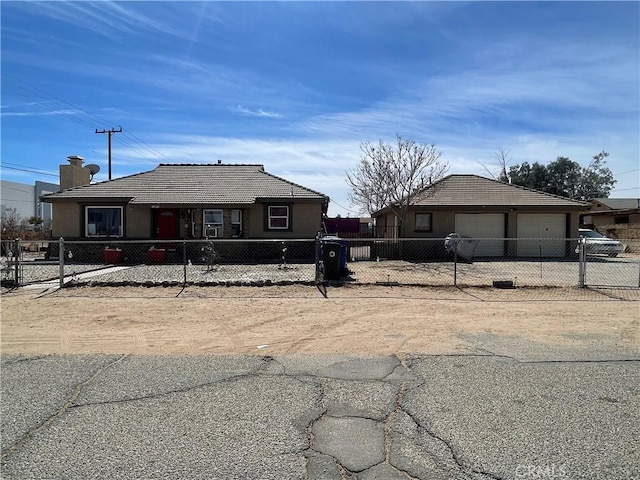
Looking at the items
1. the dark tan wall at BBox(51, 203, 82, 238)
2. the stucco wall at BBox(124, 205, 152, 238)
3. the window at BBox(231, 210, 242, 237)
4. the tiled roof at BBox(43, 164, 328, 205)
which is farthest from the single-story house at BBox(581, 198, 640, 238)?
the dark tan wall at BBox(51, 203, 82, 238)

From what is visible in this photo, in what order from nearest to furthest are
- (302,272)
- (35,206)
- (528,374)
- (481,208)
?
(528,374) → (302,272) → (481,208) → (35,206)

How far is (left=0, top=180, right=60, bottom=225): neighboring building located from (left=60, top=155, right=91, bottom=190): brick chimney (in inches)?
1885

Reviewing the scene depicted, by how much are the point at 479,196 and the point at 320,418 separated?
2349 cm

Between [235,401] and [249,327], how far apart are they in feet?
11.6

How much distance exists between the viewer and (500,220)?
24875mm

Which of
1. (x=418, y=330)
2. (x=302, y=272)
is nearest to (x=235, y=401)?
(x=418, y=330)

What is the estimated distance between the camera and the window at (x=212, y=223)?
2266 cm

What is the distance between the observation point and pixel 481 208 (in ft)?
79.8

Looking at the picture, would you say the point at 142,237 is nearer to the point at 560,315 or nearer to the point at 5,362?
the point at 5,362

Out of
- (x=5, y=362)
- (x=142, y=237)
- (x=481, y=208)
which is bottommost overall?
(x=5, y=362)

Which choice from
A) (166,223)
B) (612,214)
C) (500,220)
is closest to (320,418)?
(166,223)

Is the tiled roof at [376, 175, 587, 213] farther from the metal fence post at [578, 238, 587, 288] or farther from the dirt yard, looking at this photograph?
the dirt yard

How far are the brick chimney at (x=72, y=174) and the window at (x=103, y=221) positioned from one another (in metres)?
5.30

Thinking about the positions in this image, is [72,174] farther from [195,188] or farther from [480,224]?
[480,224]
